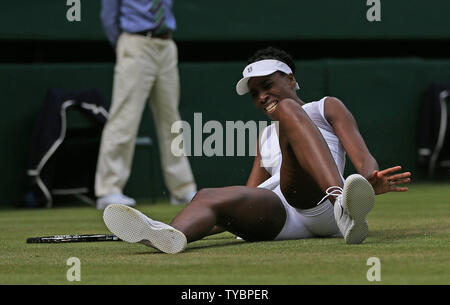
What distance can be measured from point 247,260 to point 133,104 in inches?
177

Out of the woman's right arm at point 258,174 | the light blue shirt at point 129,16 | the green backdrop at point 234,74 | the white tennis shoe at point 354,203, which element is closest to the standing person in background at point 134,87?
the light blue shirt at point 129,16

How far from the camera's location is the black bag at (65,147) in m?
9.06

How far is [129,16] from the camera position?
8492mm

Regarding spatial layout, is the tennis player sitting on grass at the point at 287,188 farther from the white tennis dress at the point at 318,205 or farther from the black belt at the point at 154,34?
the black belt at the point at 154,34

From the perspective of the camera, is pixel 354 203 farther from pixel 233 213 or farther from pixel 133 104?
pixel 133 104

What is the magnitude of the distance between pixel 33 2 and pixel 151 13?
Answer: 6.07 feet

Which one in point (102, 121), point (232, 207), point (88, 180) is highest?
point (232, 207)

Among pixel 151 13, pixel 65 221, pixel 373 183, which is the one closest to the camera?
pixel 373 183

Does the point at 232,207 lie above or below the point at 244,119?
above

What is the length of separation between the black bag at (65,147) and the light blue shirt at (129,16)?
3.27ft

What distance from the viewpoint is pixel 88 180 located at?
9438 mm
